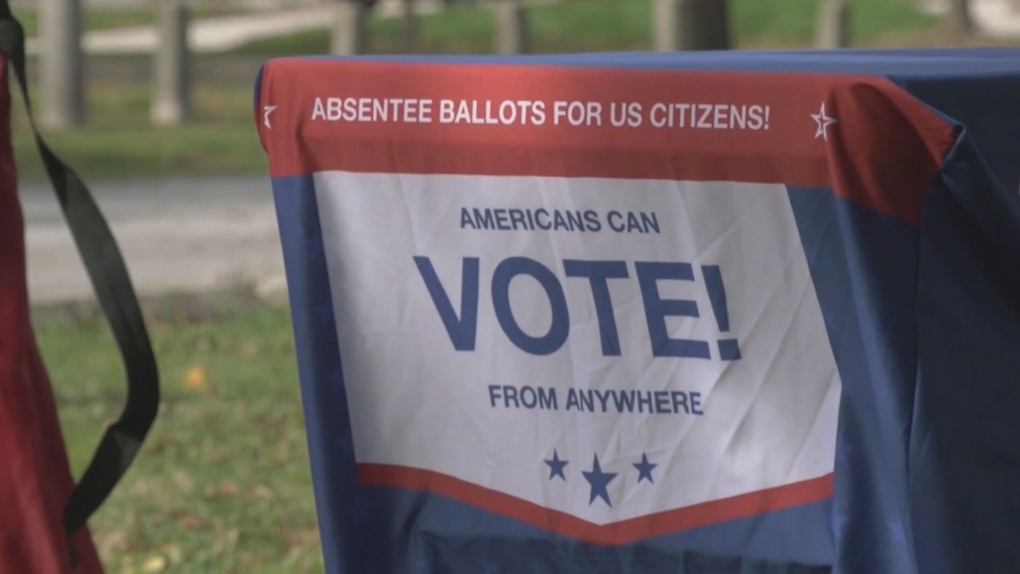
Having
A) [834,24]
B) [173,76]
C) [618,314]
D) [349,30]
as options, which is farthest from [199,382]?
[834,24]

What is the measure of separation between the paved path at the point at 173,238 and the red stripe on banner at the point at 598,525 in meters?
5.60

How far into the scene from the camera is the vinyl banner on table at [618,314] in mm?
2291

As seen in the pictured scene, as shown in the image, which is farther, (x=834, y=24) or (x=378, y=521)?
(x=834, y=24)

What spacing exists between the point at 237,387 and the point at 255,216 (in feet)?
15.1

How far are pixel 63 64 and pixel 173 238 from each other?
505cm


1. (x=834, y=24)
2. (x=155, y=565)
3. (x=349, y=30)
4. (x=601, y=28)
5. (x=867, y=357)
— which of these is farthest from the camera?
(x=601, y=28)

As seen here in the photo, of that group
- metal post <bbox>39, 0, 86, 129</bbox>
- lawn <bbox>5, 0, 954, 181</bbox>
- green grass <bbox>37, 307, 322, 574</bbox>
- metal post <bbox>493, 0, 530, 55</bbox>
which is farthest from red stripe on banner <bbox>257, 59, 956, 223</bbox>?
metal post <bbox>493, 0, 530, 55</bbox>

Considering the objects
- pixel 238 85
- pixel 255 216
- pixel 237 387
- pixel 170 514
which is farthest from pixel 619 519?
pixel 238 85

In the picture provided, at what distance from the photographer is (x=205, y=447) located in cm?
540

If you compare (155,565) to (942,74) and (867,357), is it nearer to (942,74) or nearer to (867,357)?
(867,357)

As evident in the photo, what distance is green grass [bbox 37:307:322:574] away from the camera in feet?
14.6

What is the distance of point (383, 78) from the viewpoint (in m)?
2.56

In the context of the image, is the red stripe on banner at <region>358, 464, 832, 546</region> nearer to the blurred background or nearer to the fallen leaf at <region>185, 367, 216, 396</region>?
the blurred background

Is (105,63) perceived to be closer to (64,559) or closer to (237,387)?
(237,387)
